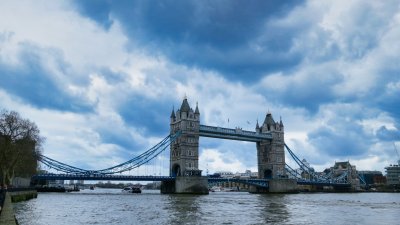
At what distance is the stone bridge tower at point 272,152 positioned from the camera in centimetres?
12681

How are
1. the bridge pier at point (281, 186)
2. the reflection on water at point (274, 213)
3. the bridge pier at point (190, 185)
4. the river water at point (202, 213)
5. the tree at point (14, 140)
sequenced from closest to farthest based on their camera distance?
the river water at point (202, 213)
the reflection on water at point (274, 213)
the tree at point (14, 140)
the bridge pier at point (190, 185)
the bridge pier at point (281, 186)

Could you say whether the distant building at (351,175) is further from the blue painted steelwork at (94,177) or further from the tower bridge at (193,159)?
the blue painted steelwork at (94,177)

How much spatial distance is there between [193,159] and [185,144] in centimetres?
439

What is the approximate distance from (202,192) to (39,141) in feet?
133

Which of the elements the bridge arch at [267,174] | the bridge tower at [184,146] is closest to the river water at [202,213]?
the bridge tower at [184,146]

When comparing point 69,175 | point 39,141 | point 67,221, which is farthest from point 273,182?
point 67,221

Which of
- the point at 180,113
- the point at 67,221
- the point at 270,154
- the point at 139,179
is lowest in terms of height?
the point at 67,221

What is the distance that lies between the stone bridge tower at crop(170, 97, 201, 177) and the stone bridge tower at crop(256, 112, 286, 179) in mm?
29365

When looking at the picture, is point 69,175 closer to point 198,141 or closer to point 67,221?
point 198,141

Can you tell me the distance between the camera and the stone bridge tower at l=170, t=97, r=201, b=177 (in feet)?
345

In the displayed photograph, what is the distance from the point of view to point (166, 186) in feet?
349

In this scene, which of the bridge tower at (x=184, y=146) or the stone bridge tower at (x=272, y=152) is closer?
the bridge tower at (x=184, y=146)

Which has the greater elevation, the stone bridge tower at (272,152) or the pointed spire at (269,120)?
the pointed spire at (269,120)

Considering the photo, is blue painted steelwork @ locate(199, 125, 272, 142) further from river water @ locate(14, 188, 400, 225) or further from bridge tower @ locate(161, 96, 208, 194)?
river water @ locate(14, 188, 400, 225)
